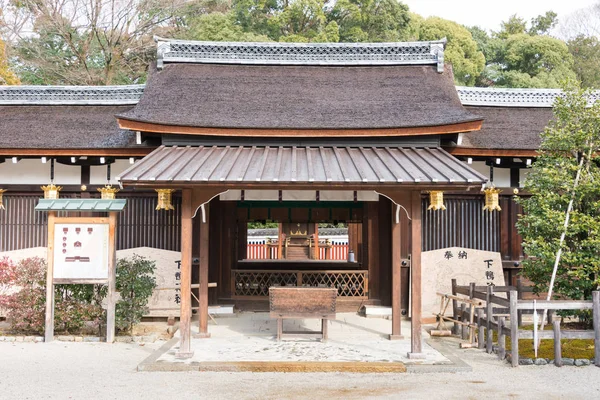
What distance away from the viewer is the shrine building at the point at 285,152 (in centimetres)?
904

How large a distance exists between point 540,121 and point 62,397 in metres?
10.7

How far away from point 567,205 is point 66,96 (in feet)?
35.4

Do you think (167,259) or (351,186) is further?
(167,259)

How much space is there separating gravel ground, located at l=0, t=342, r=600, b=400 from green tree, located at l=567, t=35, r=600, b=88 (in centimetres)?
2498

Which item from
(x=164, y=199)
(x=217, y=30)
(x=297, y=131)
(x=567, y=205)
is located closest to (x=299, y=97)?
(x=297, y=131)

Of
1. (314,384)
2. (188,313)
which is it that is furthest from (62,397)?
(314,384)

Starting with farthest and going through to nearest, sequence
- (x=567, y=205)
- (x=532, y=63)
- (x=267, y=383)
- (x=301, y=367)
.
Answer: (x=532, y=63)
(x=567, y=205)
(x=301, y=367)
(x=267, y=383)

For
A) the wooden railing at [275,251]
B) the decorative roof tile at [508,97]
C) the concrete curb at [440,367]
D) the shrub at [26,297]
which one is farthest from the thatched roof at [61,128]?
the wooden railing at [275,251]

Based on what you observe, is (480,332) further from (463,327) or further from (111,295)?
(111,295)

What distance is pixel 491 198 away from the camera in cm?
1155

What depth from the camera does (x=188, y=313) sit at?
8250 millimetres

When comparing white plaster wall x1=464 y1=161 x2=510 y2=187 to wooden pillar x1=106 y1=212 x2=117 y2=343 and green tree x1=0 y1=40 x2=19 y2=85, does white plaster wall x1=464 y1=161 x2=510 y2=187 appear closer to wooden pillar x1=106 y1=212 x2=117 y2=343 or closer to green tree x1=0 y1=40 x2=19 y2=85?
wooden pillar x1=106 y1=212 x2=117 y2=343

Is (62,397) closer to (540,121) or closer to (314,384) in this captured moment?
(314,384)

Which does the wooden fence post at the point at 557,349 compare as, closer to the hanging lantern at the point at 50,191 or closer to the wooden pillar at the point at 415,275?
the wooden pillar at the point at 415,275
